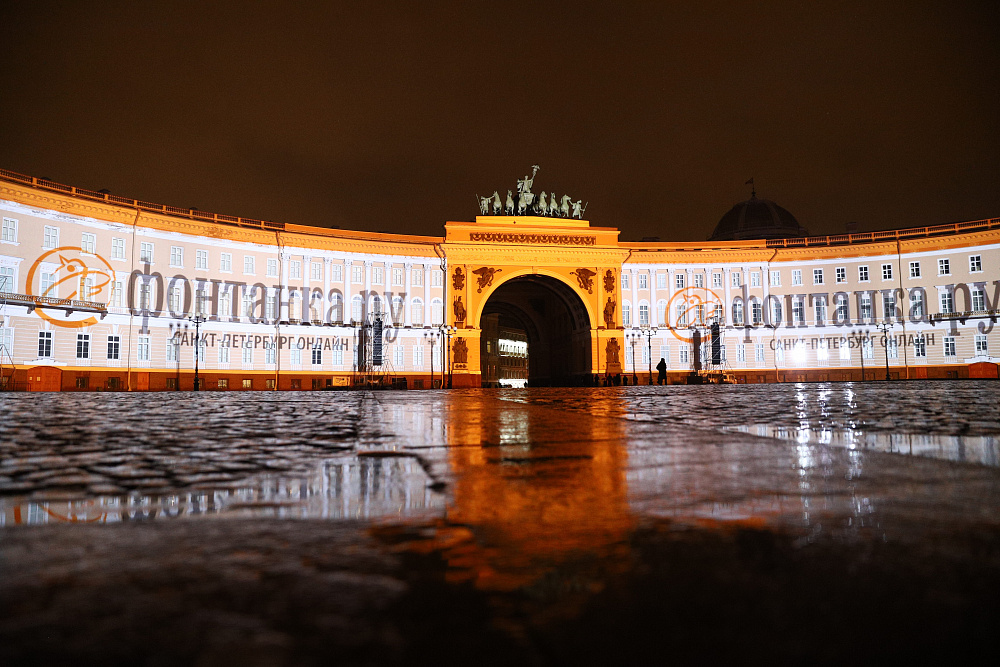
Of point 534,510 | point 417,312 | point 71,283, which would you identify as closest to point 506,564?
point 534,510

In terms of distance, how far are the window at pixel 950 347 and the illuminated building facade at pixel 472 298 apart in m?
0.15

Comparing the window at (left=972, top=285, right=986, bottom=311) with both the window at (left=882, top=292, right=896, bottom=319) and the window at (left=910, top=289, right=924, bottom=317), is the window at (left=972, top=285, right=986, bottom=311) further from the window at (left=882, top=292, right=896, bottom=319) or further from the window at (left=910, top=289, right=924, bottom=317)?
the window at (left=882, top=292, right=896, bottom=319)

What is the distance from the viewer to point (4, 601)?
3.09 feet

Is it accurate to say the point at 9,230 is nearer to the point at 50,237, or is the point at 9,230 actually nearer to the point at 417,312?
the point at 50,237

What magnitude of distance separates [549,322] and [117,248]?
37.8m

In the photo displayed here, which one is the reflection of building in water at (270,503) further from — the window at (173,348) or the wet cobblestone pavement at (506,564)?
the window at (173,348)

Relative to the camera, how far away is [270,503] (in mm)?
1799

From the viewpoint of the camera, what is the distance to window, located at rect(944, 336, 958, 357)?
5056cm

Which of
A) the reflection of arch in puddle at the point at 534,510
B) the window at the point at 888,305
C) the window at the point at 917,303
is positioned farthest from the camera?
the window at the point at 888,305

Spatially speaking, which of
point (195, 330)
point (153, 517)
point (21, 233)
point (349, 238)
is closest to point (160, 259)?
point (195, 330)

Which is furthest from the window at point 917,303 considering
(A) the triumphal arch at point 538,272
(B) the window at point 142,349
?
(B) the window at point 142,349

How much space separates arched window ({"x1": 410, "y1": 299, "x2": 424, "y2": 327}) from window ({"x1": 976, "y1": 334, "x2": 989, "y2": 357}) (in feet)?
139

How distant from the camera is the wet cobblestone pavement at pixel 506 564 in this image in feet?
2.60

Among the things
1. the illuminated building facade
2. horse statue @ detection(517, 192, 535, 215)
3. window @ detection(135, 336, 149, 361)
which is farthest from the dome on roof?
window @ detection(135, 336, 149, 361)
